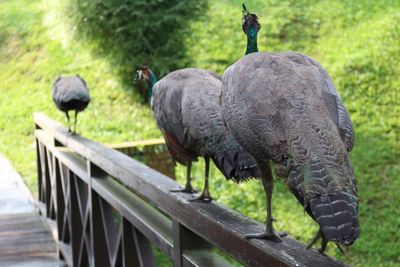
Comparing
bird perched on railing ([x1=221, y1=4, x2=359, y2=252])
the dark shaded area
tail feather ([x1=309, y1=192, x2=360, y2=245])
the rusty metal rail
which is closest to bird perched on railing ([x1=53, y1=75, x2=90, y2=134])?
the rusty metal rail

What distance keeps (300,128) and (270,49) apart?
34.2ft

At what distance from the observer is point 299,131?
1.64 m

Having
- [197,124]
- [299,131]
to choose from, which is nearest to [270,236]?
[299,131]

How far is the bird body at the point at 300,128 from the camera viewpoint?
1467 millimetres

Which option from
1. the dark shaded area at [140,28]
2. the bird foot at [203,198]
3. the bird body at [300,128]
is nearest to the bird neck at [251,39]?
the bird body at [300,128]

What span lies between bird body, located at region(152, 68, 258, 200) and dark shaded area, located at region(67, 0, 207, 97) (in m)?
7.51

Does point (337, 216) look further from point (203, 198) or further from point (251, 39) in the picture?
point (203, 198)

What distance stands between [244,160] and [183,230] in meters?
0.56

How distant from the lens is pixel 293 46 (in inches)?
478

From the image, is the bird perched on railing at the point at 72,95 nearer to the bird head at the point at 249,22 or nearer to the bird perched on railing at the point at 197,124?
the bird perched on railing at the point at 197,124

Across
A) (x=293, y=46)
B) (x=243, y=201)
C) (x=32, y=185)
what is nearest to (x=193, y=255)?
(x=243, y=201)

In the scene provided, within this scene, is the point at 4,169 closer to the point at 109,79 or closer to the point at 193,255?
the point at 109,79

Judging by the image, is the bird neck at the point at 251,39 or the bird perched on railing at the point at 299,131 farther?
the bird neck at the point at 251,39

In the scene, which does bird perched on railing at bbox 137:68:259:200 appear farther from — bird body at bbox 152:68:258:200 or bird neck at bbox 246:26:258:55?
bird neck at bbox 246:26:258:55
